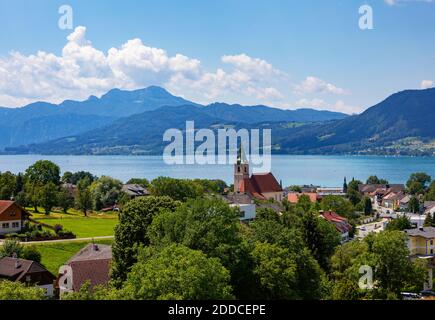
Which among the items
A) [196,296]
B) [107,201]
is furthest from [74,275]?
[107,201]

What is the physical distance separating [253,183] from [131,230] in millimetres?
47060

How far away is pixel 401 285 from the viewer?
2623cm

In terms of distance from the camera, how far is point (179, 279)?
13.7 metres

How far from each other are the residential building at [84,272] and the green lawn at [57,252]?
58.8 inches

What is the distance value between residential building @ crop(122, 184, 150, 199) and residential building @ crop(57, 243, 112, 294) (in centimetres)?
4049

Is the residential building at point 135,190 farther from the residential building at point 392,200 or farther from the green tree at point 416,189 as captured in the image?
the green tree at point 416,189

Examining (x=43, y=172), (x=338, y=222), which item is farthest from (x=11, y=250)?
(x=43, y=172)

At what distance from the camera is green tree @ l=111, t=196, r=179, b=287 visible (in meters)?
23.6

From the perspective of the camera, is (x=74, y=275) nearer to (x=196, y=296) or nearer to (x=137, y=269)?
(x=137, y=269)

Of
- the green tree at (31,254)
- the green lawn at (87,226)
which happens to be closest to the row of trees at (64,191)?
the green lawn at (87,226)

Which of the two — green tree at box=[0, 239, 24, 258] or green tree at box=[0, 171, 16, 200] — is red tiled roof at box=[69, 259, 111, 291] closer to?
green tree at box=[0, 239, 24, 258]

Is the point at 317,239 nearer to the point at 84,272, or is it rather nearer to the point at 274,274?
the point at 84,272
